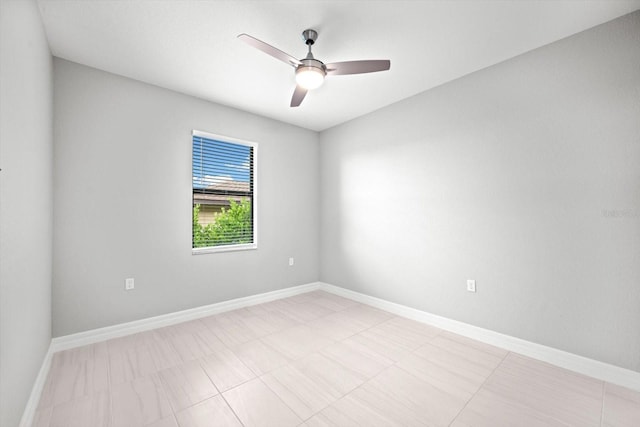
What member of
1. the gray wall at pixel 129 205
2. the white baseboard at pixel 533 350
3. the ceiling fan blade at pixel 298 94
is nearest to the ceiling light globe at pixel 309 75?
the ceiling fan blade at pixel 298 94

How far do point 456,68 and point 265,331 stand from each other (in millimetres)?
3327

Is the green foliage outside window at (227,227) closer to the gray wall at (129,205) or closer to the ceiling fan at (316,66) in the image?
the gray wall at (129,205)

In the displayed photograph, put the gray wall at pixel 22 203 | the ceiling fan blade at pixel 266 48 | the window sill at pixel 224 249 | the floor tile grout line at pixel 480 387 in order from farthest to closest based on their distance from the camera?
the window sill at pixel 224 249 < the ceiling fan blade at pixel 266 48 < the floor tile grout line at pixel 480 387 < the gray wall at pixel 22 203

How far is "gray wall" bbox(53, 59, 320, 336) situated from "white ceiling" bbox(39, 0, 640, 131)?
355 millimetres

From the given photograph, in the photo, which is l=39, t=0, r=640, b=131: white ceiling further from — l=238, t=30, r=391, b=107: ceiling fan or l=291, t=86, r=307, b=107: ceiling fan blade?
l=291, t=86, r=307, b=107: ceiling fan blade

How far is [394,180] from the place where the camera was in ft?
11.3

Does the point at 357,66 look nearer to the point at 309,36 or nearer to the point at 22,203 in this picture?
the point at 309,36

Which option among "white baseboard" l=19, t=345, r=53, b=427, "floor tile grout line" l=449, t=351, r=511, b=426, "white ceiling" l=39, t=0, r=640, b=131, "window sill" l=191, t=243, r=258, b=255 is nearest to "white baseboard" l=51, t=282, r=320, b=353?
"white baseboard" l=19, t=345, r=53, b=427

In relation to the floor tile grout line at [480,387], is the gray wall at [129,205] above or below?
above

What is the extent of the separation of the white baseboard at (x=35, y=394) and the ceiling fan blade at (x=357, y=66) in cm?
294

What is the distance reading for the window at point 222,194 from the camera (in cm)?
335

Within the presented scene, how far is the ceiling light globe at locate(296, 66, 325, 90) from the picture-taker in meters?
2.05

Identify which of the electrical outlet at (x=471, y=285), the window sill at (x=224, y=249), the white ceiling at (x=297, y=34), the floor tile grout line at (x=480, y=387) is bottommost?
the floor tile grout line at (x=480, y=387)

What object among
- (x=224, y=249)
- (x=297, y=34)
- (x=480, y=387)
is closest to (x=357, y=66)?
(x=297, y=34)
